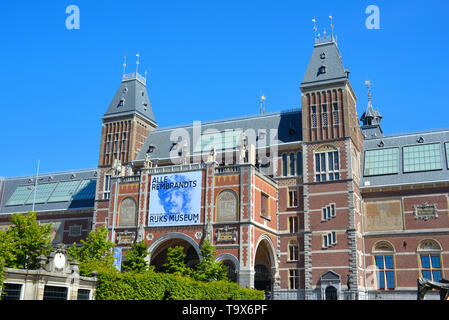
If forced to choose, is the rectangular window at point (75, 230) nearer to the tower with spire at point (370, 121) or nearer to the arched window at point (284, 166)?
the arched window at point (284, 166)

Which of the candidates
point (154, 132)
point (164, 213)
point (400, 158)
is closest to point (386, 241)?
point (400, 158)

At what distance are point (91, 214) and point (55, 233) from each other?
6.01 meters

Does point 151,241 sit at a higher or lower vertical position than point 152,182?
lower

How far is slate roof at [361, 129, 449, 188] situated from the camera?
4691cm

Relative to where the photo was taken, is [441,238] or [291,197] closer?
[441,238]

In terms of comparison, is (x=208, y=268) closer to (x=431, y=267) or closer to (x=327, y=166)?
(x=327, y=166)

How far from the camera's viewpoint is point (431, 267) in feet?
146

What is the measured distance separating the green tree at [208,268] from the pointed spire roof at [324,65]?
2015cm

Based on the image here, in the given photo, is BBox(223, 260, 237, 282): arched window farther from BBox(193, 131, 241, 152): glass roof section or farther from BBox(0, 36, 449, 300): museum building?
BBox(193, 131, 241, 152): glass roof section

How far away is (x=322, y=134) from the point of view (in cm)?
4822

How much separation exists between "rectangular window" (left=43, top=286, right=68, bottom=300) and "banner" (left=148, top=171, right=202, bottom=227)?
20535mm

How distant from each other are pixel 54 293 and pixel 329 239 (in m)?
28.1

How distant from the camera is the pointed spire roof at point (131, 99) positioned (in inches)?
2345
